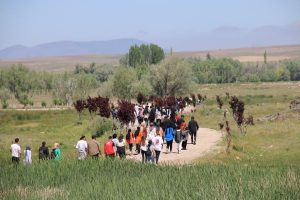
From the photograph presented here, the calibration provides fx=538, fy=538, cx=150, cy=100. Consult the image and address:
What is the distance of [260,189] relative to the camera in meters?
14.2

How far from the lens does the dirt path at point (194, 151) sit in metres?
24.4

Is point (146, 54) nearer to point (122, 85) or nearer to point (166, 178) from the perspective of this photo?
point (122, 85)

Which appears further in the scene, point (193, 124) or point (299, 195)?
point (193, 124)

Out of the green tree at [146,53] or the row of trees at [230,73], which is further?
the row of trees at [230,73]

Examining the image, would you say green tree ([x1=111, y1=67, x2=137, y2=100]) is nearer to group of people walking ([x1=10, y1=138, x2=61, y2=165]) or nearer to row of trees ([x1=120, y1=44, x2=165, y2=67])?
group of people walking ([x1=10, y1=138, x2=61, y2=165])

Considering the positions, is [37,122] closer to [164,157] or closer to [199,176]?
[164,157]

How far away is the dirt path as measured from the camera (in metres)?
24.4

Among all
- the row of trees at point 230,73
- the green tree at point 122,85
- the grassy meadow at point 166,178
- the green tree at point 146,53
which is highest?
the green tree at point 146,53

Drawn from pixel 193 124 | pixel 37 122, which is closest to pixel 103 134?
pixel 193 124

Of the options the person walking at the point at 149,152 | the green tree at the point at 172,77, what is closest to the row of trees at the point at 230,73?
the green tree at the point at 172,77

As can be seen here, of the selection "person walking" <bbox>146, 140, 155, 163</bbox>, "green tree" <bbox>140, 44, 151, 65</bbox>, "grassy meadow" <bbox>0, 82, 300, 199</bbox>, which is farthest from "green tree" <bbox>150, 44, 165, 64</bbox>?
"person walking" <bbox>146, 140, 155, 163</bbox>

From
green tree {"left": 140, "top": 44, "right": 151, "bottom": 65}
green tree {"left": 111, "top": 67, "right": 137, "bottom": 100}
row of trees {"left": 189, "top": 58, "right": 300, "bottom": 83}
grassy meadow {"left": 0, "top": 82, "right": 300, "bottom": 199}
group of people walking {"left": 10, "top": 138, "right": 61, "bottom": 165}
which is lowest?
row of trees {"left": 189, "top": 58, "right": 300, "bottom": 83}

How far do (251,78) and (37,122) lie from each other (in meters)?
103

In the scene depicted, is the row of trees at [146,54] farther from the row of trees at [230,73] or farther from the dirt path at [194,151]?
the dirt path at [194,151]
